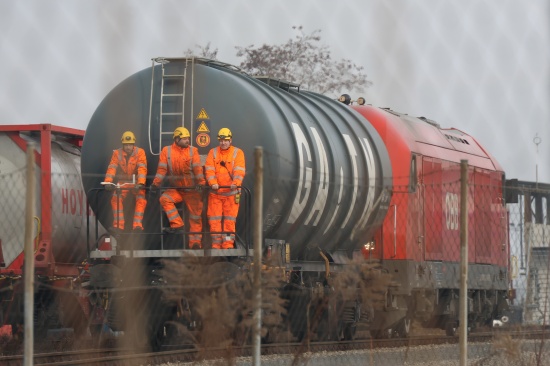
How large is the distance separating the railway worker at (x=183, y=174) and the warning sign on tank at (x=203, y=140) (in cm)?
27

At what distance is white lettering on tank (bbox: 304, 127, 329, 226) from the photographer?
15547 millimetres

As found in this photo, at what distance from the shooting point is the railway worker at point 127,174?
14327 mm

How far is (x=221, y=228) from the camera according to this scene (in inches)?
553

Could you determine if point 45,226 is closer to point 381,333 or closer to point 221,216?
point 221,216

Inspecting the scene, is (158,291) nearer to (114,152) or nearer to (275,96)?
(114,152)

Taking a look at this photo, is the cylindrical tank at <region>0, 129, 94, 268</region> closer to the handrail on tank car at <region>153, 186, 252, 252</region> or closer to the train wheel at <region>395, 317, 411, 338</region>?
the handrail on tank car at <region>153, 186, 252, 252</region>

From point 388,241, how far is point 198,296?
10.5m

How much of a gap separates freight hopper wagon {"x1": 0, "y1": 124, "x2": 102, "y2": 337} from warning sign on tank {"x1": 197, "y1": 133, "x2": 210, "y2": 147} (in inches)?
134

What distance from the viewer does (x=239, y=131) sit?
14531mm

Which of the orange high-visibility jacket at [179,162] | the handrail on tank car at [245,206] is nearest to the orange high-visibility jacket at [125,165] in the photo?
the orange high-visibility jacket at [179,162]

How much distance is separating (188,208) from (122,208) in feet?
2.87

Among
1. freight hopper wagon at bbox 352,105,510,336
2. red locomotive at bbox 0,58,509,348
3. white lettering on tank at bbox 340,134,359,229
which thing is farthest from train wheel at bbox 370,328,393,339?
white lettering on tank at bbox 340,134,359,229

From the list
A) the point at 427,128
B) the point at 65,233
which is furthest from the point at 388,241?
the point at 65,233

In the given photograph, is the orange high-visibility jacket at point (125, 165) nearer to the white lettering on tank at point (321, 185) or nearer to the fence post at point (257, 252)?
the white lettering on tank at point (321, 185)
